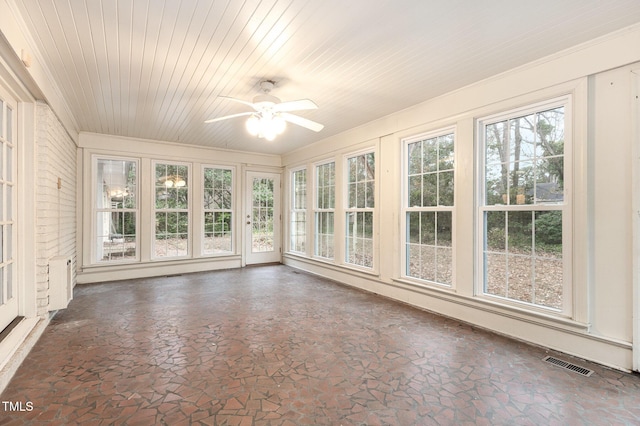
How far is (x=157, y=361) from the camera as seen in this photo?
2541mm

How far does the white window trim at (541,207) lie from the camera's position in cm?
269

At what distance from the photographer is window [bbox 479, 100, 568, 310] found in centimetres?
283

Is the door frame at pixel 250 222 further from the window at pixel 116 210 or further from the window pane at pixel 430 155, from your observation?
the window pane at pixel 430 155

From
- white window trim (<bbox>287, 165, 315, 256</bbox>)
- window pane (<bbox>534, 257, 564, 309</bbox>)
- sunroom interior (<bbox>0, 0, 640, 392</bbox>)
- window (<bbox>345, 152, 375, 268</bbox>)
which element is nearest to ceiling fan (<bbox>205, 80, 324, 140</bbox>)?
sunroom interior (<bbox>0, 0, 640, 392</bbox>)

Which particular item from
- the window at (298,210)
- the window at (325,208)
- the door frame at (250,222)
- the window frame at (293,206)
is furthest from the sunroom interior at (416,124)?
the door frame at (250,222)

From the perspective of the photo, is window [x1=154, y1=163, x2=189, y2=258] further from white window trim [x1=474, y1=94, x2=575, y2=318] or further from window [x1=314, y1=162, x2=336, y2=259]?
white window trim [x1=474, y1=94, x2=575, y2=318]

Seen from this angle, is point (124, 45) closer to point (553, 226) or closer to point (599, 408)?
point (553, 226)

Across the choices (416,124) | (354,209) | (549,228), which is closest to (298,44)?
(416,124)

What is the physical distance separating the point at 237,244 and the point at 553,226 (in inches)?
225

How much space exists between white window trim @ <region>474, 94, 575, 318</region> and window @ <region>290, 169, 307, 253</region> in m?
3.78

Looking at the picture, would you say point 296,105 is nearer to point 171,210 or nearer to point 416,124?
point 416,124

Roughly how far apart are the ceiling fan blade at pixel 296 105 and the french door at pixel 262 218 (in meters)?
4.15

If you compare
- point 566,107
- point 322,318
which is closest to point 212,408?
point 322,318

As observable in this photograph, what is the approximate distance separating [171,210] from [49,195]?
277 centimetres
